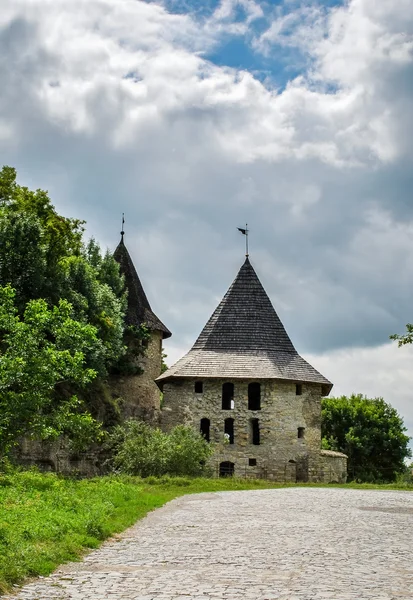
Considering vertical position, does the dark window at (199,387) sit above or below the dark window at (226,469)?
above

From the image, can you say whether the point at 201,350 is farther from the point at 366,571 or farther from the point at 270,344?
the point at 366,571

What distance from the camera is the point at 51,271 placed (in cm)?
3444

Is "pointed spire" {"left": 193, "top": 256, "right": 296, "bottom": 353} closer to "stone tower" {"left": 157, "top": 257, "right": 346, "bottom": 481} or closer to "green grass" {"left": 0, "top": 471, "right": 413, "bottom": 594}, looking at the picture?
"stone tower" {"left": 157, "top": 257, "right": 346, "bottom": 481}

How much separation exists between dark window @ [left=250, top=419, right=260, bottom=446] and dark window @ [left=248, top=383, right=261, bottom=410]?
1680 mm

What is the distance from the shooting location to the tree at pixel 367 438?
205ft

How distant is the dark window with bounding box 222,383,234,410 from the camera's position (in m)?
44.2

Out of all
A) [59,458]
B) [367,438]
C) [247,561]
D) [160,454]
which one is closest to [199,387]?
[59,458]

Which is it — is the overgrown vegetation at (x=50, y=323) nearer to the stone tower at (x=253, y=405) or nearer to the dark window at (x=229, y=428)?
the stone tower at (x=253, y=405)

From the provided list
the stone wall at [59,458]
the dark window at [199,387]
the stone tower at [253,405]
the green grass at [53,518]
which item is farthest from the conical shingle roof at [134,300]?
the green grass at [53,518]

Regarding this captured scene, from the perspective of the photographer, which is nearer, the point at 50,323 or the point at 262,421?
the point at 50,323

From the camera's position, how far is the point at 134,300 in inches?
1900

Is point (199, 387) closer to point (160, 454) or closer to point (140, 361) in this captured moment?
point (140, 361)

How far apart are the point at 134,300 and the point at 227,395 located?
8.84m

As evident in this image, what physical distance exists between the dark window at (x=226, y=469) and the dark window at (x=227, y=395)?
367 cm
